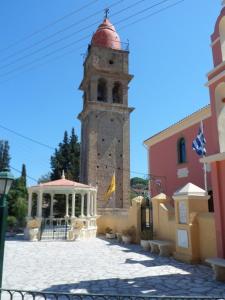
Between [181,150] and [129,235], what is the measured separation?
6286mm

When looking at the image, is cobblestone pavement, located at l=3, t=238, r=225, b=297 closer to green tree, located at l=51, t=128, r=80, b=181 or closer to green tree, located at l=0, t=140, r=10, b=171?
green tree, located at l=51, t=128, r=80, b=181

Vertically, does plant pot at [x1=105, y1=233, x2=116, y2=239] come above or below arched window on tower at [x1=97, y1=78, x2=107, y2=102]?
below

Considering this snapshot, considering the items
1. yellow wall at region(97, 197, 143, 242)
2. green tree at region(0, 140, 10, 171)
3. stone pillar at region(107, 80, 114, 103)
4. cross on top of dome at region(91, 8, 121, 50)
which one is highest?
cross on top of dome at region(91, 8, 121, 50)

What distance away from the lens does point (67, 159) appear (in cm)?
4100

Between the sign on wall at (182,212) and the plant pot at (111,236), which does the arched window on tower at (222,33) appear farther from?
the plant pot at (111,236)

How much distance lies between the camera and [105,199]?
30109 millimetres

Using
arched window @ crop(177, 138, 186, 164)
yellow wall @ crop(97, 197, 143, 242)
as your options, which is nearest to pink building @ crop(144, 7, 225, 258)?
arched window @ crop(177, 138, 186, 164)

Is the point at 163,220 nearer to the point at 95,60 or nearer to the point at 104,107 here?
the point at 104,107

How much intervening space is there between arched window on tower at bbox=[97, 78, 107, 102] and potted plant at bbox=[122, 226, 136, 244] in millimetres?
19468

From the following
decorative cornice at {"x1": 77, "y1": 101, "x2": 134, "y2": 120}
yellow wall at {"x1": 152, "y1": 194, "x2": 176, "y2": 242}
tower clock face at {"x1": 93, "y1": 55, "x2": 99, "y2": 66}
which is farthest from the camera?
tower clock face at {"x1": 93, "y1": 55, "x2": 99, "y2": 66}

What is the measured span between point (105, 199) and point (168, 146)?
1208 cm

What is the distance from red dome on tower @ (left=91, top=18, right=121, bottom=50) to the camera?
34.7m

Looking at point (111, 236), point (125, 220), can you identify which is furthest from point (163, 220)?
point (111, 236)

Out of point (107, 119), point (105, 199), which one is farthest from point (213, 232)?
point (107, 119)
